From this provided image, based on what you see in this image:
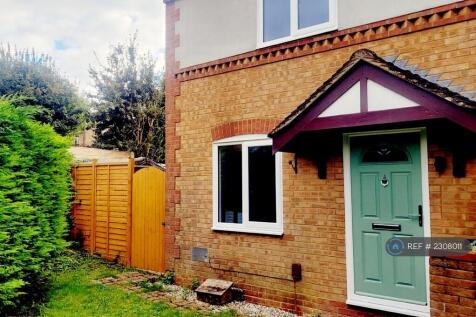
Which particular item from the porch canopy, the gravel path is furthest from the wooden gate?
the porch canopy

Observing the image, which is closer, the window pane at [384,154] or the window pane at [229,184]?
the window pane at [384,154]

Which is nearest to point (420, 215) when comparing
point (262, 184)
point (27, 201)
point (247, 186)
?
point (262, 184)

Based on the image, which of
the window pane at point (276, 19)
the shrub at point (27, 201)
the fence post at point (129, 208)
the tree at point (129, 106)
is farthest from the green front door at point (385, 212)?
the tree at point (129, 106)

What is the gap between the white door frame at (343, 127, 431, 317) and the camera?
4812 mm

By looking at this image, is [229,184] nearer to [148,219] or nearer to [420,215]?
[148,219]

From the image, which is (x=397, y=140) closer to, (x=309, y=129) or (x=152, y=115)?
(x=309, y=129)

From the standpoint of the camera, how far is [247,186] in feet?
21.8

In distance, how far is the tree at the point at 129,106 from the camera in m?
18.5

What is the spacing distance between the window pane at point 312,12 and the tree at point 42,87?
1089 centimetres

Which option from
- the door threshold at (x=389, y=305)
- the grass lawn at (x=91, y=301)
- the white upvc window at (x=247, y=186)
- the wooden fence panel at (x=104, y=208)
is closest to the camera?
the door threshold at (x=389, y=305)

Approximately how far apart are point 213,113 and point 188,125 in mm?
664

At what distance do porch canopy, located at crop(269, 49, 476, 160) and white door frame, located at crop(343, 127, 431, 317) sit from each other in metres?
0.34

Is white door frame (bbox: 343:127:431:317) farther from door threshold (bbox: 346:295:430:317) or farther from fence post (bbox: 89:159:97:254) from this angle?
fence post (bbox: 89:159:97:254)

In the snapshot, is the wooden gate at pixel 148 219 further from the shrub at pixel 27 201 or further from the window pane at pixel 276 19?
the window pane at pixel 276 19
